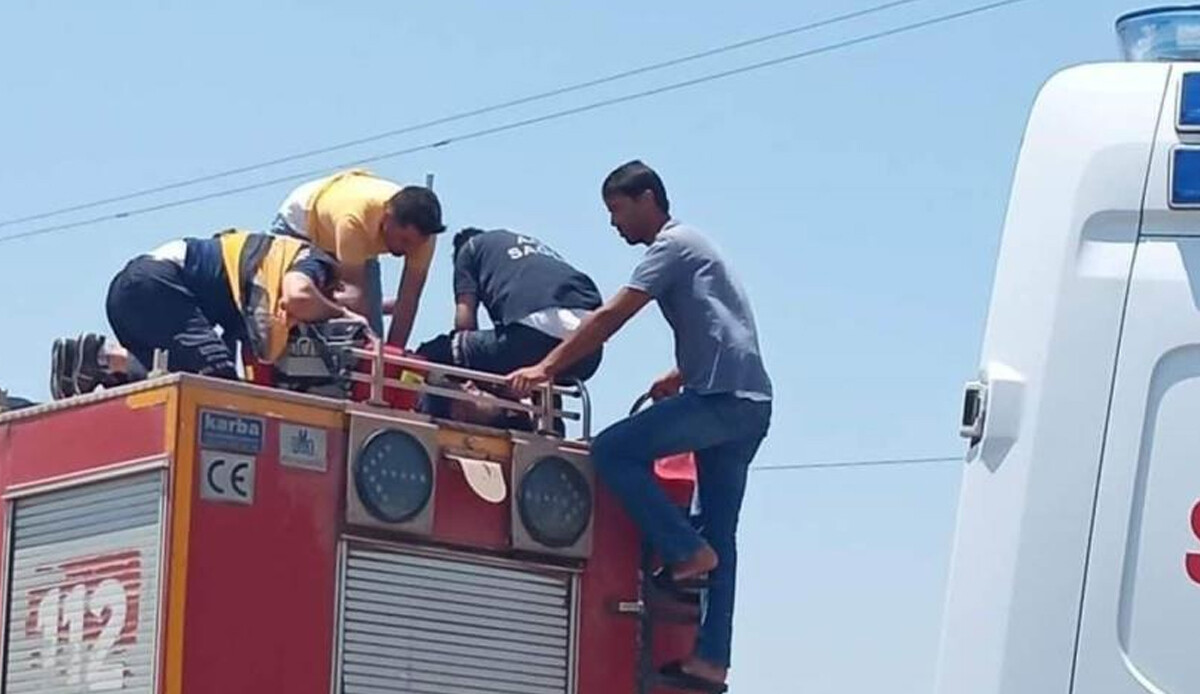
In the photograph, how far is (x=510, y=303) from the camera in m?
7.30

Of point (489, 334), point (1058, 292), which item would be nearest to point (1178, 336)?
point (1058, 292)

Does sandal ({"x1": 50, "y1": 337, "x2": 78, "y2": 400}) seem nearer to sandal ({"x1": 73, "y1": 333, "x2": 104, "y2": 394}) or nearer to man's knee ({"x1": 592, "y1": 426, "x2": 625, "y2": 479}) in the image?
sandal ({"x1": 73, "y1": 333, "x2": 104, "y2": 394})

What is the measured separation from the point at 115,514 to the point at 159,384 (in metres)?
0.41

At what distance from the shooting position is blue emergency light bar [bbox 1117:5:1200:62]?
3.04 metres

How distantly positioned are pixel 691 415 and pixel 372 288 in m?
1.43

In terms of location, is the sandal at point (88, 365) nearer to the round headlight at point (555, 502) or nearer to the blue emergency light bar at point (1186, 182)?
the round headlight at point (555, 502)

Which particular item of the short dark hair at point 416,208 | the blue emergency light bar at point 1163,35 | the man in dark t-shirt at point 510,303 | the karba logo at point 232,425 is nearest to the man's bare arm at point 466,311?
the man in dark t-shirt at point 510,303

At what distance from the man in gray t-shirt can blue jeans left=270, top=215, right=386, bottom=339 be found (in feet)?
2.93

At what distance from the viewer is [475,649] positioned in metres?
6.16

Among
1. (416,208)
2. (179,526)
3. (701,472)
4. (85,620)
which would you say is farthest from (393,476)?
(416,208)

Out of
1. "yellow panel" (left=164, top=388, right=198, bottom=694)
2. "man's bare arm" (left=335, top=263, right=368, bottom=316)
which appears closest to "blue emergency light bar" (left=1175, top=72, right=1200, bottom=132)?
"yellow panel" (left=164, top=388, right=198, bottom=694)

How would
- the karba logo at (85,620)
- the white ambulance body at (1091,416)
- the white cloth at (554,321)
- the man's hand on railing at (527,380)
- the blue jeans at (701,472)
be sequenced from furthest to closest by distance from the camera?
1. the white cloth at (554,321)
2. the man's hand on railing at (527,380)
3. the blue jeans at (701,472)
4. the karba logo at (85,620)
5. the white ambulance body at (1091,416)

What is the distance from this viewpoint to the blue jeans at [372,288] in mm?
7363

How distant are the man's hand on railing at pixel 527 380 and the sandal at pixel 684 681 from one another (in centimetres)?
97
